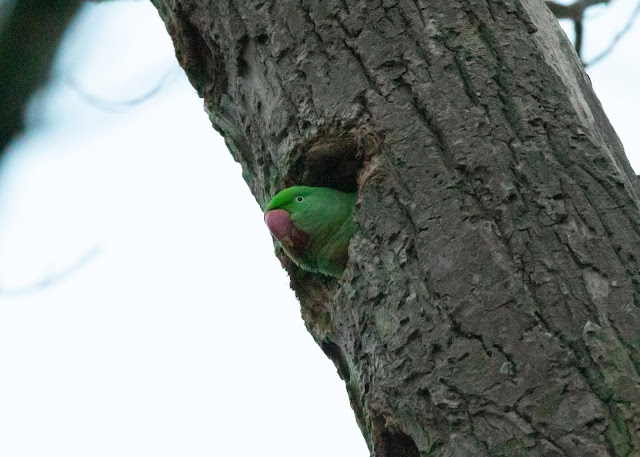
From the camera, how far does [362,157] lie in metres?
2.63

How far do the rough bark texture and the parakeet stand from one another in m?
0.09

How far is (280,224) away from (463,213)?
1034 mm

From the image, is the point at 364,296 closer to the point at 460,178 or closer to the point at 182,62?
the point at 460,178

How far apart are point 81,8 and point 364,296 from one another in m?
1.15

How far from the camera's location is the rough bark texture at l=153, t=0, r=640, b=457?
199 centimetres

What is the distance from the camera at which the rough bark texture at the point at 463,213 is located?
6.53 feet

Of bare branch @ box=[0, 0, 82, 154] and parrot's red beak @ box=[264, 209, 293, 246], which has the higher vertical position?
bare branch @ box=[0, 0, 82, 154]

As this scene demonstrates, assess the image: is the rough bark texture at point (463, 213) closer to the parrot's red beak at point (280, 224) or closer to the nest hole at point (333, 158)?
the nest hole at point (333, 158)

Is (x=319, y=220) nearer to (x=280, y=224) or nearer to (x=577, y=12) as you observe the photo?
(x=280, y=224)

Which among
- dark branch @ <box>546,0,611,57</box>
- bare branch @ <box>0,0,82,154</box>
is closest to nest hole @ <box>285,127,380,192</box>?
bare branch @ <box>0,0,82,154</box>

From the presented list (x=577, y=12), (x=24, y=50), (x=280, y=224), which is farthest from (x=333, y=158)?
(x=577, y=12)

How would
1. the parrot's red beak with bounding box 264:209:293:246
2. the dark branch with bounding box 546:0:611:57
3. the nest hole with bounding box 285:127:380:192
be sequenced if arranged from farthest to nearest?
the dark branch with bounding box 546:0:611:57 → the parrot's red beak with bounding box 264:209:293:246 → the nest hole with bounding box 285:127:380:192

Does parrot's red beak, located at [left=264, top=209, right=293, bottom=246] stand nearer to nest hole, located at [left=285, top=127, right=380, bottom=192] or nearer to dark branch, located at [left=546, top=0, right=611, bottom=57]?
nest hole, located at [left=285, top=127, right=380, bottom=192]

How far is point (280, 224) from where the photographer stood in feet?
10.3
